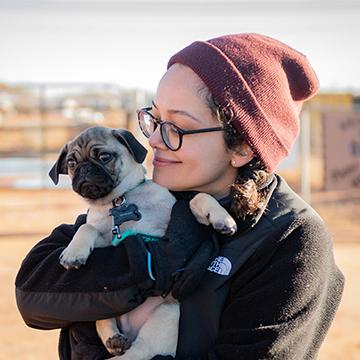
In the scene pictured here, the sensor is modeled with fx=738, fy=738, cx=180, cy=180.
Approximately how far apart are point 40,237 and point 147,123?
1231 cm

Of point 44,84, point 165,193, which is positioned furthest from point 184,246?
point 44,84

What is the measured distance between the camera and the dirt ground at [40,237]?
7.69m

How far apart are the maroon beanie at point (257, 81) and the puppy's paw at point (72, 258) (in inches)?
28.8

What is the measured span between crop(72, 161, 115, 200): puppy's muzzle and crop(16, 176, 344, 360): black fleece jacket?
420 millimetres

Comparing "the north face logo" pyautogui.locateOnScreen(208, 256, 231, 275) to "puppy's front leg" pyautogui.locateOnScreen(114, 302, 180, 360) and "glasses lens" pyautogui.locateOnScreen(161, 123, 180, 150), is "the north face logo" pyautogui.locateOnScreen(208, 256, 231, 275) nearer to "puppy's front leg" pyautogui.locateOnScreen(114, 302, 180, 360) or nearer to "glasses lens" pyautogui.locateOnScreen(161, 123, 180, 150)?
"puppy's front leg" pyautogui.locateOnScreen(114, 302, 180, 360)

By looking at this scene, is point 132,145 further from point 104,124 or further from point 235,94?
point 104,124

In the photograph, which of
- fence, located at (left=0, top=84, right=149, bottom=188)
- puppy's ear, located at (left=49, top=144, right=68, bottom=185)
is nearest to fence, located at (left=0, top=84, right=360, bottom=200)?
fence, located at (left=0, top=84, right=149, bottom=188)

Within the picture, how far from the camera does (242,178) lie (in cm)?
275

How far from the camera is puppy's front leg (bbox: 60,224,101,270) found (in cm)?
261

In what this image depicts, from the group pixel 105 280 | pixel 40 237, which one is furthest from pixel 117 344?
pixel 40 237

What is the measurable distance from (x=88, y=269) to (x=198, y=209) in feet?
1.56

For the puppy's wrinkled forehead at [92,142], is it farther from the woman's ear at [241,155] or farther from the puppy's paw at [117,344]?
the puppy's paw at [117,344]

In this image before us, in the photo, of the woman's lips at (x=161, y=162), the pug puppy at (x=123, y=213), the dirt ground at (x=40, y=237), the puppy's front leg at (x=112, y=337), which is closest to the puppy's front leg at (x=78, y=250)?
the pug puppy at (x=123, y=213)

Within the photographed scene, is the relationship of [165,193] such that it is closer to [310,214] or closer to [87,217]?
[87,217]
